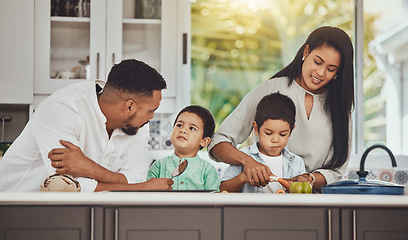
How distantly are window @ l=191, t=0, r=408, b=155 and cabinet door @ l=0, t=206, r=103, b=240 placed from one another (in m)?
2.99

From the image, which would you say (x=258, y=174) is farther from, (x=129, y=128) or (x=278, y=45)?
(x=278, y=45)

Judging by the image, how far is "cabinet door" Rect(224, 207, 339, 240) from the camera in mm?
1647

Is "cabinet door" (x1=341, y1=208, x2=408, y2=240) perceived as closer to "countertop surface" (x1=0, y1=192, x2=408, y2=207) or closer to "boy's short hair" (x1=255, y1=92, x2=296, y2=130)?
"countertop surface" (x1=0, y1=192, x2=408, y2=207)

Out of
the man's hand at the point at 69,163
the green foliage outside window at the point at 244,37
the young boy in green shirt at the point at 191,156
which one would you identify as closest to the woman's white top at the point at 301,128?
the young boy in green shirt at the point at 191,156

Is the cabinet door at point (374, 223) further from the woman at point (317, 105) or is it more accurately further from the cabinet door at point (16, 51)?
the cabinet door at point (16, 51)

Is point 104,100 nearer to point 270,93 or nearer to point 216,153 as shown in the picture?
point 216,153

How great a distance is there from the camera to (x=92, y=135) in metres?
2.77

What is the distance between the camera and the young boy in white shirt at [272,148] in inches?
109

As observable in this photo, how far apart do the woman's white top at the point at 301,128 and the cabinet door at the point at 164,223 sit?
1383mm

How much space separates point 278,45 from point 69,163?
309cm

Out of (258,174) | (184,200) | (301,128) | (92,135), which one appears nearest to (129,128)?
(92,135)

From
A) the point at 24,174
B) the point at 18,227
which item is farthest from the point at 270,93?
the point at 18,227

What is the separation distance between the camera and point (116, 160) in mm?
2840

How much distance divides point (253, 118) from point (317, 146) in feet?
1.22
